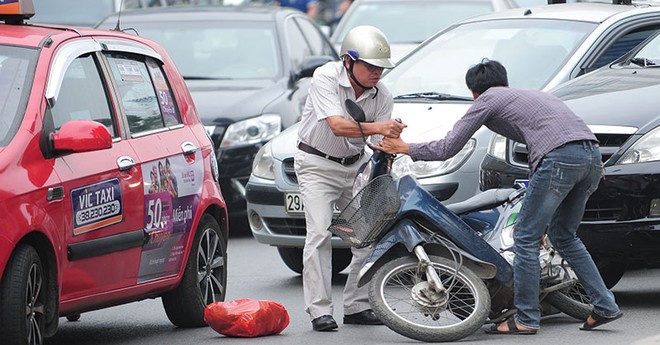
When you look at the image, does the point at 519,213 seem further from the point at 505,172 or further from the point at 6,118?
the point at 6,118

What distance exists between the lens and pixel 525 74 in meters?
10.7

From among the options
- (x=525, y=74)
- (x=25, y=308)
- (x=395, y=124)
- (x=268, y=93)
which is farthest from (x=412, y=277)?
(x=268, y=93)

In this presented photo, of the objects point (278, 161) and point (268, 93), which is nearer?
point (278, 161)

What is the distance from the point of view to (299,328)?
28.9 ft

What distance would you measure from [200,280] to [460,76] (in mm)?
3003

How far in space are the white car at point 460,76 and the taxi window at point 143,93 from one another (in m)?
1.63

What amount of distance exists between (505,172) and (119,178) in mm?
2590

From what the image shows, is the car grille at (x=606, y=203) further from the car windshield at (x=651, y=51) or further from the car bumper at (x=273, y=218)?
the car bumper at (x=273, y=218)

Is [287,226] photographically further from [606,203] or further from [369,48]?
[606,203]

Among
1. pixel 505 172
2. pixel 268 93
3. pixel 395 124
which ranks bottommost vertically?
pixel 268 93

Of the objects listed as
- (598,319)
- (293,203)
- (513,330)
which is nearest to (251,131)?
(293,203)

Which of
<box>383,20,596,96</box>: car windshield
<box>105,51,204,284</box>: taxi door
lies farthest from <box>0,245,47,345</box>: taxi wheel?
<box>383,20,596,96</box>: car windshield

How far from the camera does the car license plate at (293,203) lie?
1035 cm

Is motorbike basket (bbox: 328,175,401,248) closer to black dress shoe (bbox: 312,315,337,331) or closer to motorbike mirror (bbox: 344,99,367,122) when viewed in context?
motorbike mirror (bbox: 344,99,367,122)
